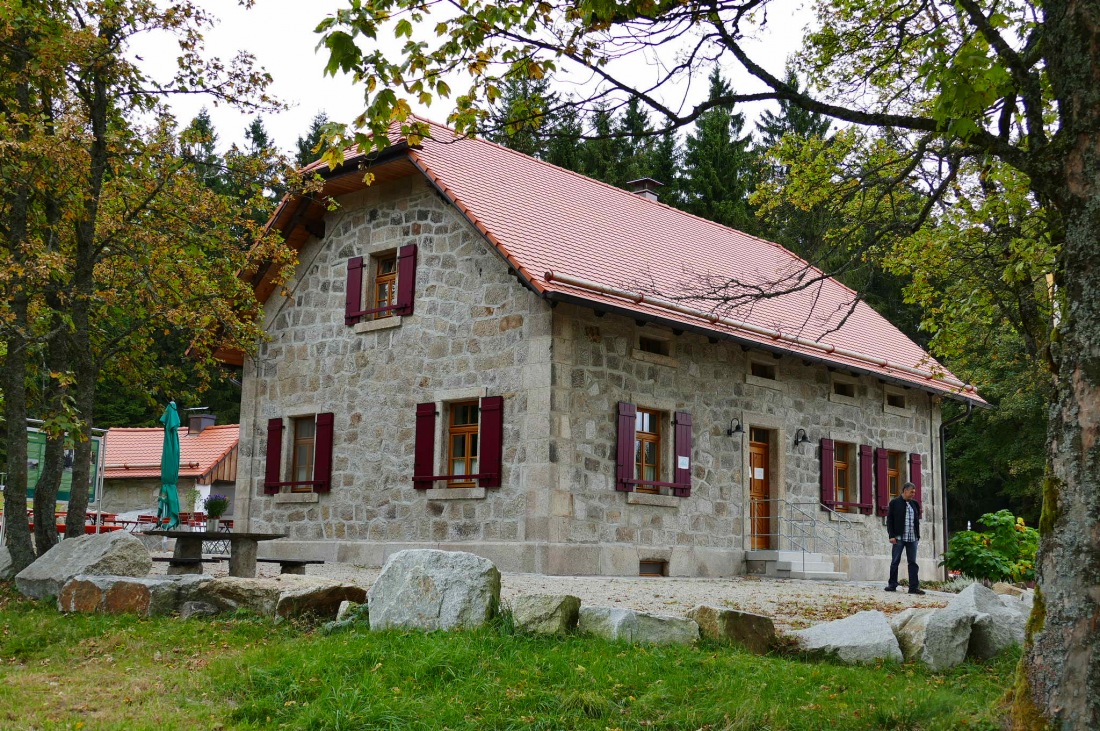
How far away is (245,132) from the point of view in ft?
148

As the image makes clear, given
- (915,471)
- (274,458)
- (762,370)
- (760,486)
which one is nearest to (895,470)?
(915,471)

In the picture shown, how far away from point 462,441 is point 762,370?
5252mm

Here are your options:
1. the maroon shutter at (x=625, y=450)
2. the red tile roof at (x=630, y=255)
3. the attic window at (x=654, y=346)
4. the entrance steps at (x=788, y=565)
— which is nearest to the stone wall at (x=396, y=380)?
the red tile roof at (x=630, y=255)

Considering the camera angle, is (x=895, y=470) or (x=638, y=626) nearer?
(x=638, y=626)

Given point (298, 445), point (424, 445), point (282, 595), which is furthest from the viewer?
point (298, 445)

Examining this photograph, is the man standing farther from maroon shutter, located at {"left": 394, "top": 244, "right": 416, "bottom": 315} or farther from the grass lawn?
maroon shutter, located at {"left": 394, "top": 244, "right": 416, "bottom": 315}

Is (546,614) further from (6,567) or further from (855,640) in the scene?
(6,567)

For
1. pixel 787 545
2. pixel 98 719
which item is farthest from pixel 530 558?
pixel 98 719

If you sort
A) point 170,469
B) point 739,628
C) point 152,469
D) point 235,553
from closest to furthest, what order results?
point 739,628
point 235,553
point 170,469
point 152,469

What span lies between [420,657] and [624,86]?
3856 millimetres

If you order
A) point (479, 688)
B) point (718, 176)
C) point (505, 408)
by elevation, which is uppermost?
point (718, 176)

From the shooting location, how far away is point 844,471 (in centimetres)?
1947

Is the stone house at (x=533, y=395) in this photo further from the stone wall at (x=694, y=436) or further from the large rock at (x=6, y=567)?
the large rock at (x=6, y=567)

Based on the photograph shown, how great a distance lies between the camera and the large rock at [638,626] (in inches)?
301
